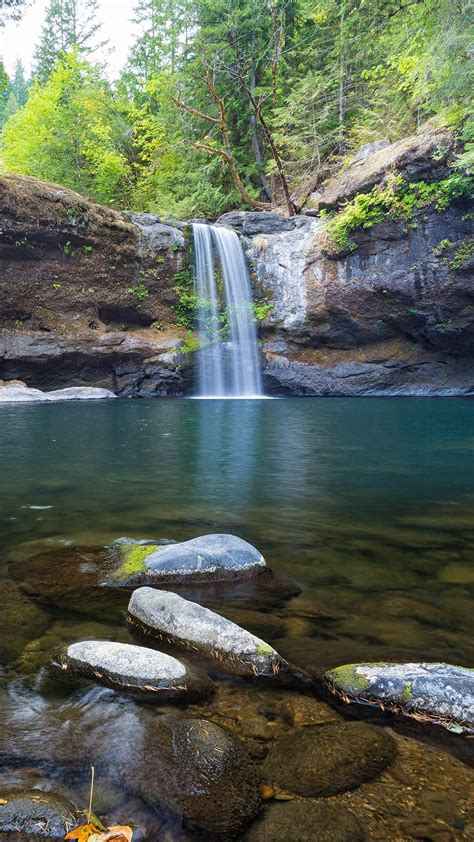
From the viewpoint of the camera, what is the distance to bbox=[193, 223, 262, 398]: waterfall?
21250 millimetres

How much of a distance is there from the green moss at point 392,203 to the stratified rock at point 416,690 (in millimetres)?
18972

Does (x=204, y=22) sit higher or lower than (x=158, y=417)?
higher

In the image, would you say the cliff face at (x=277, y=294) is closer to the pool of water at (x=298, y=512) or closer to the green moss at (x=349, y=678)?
the pool of water at (x=298, y=512)

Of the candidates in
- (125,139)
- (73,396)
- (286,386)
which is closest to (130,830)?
(73,396)

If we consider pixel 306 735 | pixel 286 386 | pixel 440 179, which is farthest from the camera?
pixel 286 386

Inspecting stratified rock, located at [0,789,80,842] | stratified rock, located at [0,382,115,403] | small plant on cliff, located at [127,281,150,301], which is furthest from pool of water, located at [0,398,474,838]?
small plant on cliff, located at [127,281,150,301]

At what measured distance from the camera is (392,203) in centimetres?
1862

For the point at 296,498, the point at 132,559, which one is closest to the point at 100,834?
the point at 132,559

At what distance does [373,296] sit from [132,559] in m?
18.4

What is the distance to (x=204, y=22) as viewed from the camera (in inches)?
884

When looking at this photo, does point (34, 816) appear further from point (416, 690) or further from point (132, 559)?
point (132, 559)

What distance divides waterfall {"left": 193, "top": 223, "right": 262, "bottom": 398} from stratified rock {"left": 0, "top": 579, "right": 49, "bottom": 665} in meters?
18.5

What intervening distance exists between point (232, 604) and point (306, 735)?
1.14 metres

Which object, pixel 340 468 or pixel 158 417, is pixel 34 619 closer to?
pixel 340 468
